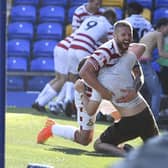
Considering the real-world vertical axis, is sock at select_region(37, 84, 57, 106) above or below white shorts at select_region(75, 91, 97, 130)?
below

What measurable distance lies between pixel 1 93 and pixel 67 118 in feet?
21.4

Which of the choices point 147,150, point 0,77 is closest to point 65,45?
point 0,77

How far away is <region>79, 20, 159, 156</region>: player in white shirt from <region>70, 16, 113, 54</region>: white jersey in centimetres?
324

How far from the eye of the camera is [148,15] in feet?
47.5

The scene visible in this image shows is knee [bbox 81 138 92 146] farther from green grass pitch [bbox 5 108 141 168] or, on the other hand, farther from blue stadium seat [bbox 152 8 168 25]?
blue stadium seat [bbox 152 8 168 25]

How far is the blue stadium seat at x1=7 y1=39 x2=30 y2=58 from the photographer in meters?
15.2

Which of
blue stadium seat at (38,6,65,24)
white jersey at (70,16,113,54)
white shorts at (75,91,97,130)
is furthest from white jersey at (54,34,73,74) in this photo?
blue stadium seat at (38,6,65,24)

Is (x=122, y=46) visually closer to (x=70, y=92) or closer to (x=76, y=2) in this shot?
(x=70, y=92)

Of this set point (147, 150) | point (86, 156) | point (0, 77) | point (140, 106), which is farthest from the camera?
point (86, 156)

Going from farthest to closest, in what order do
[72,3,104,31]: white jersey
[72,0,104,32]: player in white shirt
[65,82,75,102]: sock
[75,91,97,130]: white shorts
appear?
1. [65,82,75,102]: sock
2. [72,3,104,31]: white jersey
3. [72,0,104,32]: player in white shirt
4. [75,91,97,130]: white shorts

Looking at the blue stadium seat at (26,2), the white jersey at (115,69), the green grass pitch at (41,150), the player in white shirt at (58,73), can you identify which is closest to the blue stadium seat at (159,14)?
the blue stadium seat at (26,2)

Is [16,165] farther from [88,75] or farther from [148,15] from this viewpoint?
[148,15]

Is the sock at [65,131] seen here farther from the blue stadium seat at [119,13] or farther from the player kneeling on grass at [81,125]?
the blue stadium seat at [119,13]

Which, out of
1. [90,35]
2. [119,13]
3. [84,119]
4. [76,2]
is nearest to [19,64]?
[76,2]
